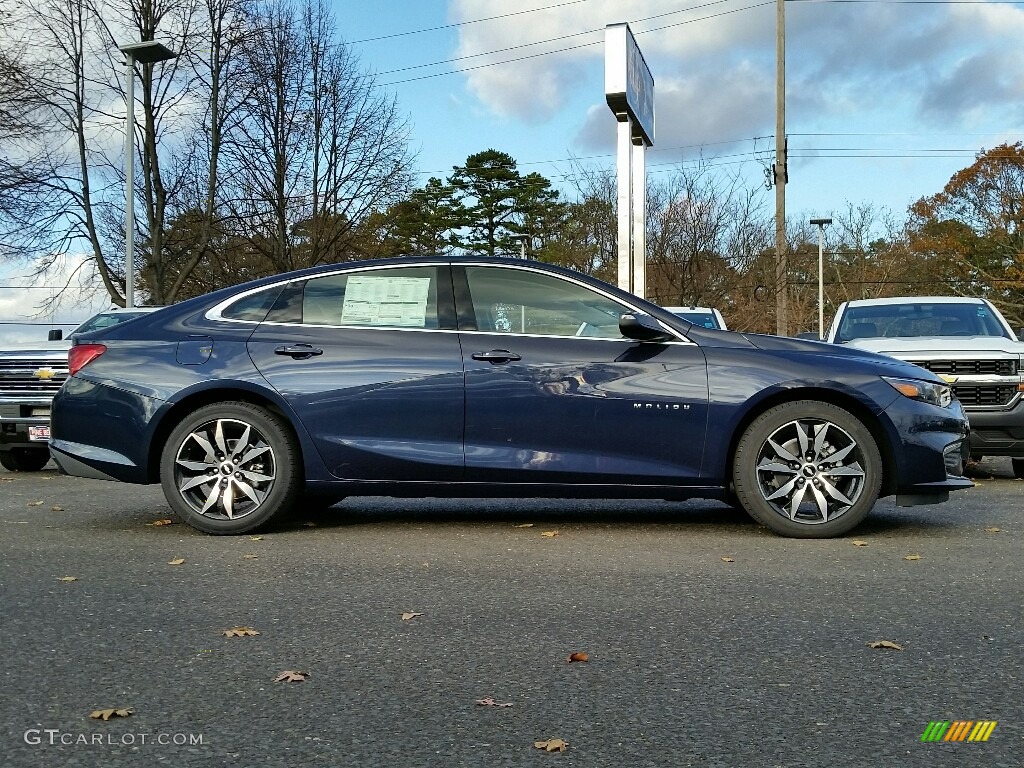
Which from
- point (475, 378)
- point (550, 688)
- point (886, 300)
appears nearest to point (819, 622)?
point (550, 688)

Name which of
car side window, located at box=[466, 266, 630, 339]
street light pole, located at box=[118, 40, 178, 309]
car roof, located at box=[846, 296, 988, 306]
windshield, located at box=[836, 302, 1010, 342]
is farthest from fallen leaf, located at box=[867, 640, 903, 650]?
street light pole, located at box=[118, 40, 178, 309]

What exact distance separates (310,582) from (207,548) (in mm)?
1292

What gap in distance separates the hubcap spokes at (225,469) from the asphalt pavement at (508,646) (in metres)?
0.24

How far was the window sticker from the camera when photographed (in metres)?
7.20

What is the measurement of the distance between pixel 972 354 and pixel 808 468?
4.34 meters

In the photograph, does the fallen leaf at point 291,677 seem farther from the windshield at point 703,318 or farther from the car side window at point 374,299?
the windshield at point 703,318

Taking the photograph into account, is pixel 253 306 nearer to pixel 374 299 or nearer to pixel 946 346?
pixel 374 299

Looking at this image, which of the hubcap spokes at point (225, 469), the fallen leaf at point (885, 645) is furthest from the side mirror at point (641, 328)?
the fallen leaf at point (885, 645)

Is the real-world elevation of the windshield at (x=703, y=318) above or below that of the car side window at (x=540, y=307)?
above

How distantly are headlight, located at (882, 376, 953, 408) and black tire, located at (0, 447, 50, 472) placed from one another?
8986mm

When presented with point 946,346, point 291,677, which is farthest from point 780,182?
point 291,677

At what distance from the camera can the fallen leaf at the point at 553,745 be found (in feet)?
10.7

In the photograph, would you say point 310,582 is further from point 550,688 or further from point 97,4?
point 97,4

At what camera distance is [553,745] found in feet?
10.8
